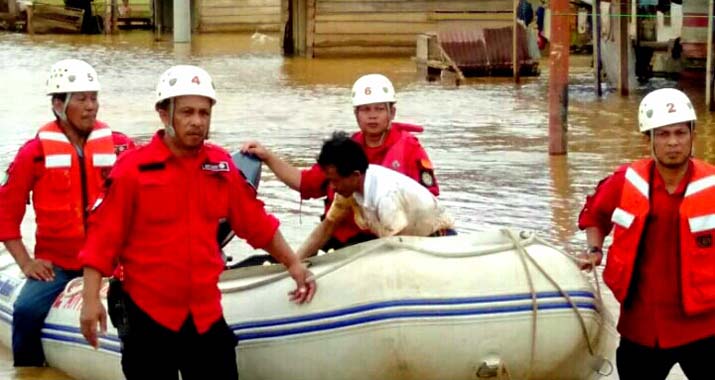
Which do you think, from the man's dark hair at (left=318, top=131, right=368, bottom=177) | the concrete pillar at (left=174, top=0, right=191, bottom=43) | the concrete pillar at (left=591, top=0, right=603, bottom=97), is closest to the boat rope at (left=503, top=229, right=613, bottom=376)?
the man's dark hair at (left=318, top=131, right=368, bottom=177)

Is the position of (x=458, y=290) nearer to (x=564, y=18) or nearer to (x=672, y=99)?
(x=672, y=99)

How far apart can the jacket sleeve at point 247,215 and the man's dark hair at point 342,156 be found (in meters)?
0.75

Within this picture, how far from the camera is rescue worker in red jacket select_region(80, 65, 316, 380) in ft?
18.1

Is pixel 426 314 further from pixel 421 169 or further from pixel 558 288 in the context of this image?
pixel 421 169

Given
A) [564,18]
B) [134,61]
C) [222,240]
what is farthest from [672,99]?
[134,61]

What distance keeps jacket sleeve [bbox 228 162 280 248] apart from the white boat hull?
67 cm

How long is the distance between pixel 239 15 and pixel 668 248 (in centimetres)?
4032

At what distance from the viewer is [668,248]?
5672mm

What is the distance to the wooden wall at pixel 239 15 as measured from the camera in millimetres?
45062

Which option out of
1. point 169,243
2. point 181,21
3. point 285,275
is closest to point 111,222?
point 169,243

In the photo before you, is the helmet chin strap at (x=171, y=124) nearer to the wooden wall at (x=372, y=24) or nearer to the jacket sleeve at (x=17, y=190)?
the jacket sleeve at (x=17, y=190)

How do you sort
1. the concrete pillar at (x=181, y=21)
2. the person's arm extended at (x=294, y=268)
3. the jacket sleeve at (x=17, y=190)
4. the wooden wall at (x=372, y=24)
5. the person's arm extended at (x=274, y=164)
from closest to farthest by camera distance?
the person's arm extended at (x=294, y=268) < the jacket sleeve at (x=17, y=190) < the person's arm extended at (x=274, y=164) < the wooden wall at (x=372, y=24) < the concrete pillar at (x=181, y=21)

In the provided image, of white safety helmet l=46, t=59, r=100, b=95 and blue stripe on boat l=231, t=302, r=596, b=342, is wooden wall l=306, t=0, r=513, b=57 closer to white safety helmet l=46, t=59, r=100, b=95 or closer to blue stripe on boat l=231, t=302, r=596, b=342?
white safety helmet l=46, t=59, r=100, b=95

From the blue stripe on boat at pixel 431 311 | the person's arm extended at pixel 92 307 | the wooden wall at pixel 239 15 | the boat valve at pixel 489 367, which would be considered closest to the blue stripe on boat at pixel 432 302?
A: the blue stripe on boat at pixel 431 311
